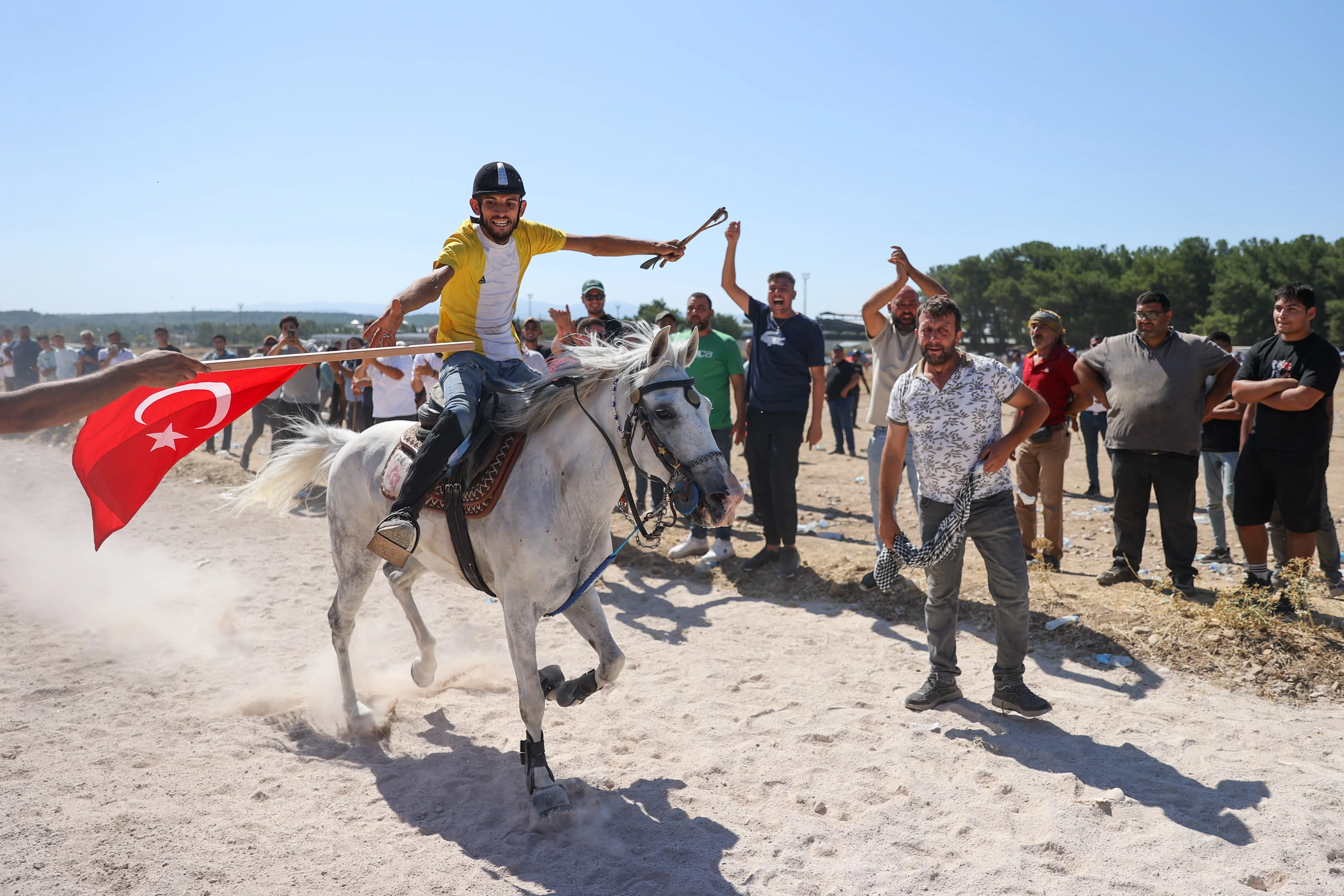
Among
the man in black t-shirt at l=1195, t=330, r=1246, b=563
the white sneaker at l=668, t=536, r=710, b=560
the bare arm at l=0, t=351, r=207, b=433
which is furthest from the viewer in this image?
the white sneaker at l=668, t=536, r=710, b=560

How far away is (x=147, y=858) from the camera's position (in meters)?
3.63

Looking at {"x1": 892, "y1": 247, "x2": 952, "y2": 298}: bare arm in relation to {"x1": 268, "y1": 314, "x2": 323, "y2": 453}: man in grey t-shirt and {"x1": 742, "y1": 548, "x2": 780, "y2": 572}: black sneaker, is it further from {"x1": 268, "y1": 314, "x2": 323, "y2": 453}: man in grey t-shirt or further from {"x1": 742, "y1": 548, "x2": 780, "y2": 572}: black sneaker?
{"x1": 268, "y1": 314, "x2": 323, "y2": 453}: man in grey t-shirt

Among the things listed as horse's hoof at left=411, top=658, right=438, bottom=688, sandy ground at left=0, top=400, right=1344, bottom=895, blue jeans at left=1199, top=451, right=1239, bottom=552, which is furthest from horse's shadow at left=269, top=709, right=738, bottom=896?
blue jeans at left=1199, top=451, right=1239, bottom=552

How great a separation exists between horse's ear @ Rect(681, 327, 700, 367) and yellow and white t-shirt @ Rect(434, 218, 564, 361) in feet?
4.01

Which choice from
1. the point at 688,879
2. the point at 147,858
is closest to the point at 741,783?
the point at 688,879

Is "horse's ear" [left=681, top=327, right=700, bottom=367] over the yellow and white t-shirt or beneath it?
beneath

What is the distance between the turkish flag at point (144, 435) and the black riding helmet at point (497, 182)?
1.45 m

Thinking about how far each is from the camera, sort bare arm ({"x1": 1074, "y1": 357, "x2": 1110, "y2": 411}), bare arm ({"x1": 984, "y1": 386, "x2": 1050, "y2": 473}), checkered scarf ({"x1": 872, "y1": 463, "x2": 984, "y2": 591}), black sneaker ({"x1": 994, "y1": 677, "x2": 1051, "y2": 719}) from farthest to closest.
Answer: bare arm ({"x1": 1074, "y1": 357, "x2": 1110, "y2": 411}) → black sneaker ({"x1": 994, "y1": 677, "x2": 1051, "y2": 719}) → checkered scarf ({"x1": 872, "y1": 463, "x2": 984, "y2": 591}) → bare arm ({"x1": 984, "y1": 386, "x2": 1050, "y2": 473})

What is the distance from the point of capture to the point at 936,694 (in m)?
5.02

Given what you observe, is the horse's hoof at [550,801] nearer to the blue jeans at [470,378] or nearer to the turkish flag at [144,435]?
the blue jeans at [470,378]

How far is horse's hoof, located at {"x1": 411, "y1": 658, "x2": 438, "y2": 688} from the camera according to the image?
5.32 m

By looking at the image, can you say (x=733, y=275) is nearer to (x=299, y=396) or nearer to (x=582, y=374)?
(x=582, y=374)

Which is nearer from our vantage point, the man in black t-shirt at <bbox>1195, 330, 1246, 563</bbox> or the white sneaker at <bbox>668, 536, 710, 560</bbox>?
the man in black t-shirt at <bbox>1195, 330, 1246, 563</bbox>

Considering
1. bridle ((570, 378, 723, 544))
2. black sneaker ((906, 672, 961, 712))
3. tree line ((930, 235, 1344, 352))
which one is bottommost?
black sneaker ((906, 672, 961, 712))
